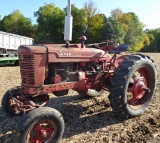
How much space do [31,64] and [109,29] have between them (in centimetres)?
3390

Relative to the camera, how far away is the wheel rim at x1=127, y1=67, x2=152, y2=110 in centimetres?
524

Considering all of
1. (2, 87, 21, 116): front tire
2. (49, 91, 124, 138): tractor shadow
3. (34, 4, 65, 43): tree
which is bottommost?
(49, 91, 124, 138): tractor shadow

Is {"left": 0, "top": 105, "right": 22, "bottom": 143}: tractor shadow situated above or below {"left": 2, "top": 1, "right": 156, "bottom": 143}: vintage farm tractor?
below

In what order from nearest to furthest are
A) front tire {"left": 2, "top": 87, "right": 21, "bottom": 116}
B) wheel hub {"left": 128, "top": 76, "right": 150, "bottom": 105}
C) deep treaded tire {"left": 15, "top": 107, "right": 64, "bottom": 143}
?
1. deep treaded tire {"left": 15, "top": 107, "right": 64, "bottom": 143}
2. front tire {"left": 2, "top": 87, "right": 21, "bottom": 116}
3. wheel hub {"left": 128, "top": 76, "right": 150, "bottom": 105}

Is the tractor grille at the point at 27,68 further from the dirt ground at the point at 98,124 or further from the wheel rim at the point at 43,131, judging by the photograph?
the dirt ground at the point at 98,124

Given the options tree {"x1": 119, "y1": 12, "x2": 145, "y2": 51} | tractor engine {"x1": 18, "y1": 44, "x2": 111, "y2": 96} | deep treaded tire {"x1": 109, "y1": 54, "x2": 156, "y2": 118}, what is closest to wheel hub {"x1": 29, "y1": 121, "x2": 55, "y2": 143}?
tractor engine {"x1": 18, "y1": 44, "x2": 111, "y2": 96}

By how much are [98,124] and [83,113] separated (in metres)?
0.64

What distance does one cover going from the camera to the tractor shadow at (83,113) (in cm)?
463

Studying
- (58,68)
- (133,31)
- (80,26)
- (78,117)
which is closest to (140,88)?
(78,117)

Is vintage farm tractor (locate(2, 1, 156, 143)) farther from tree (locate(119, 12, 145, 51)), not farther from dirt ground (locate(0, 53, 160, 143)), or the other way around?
tree (locate(119, 12, 145, 51))

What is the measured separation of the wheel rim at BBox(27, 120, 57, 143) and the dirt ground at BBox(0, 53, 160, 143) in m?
0.33

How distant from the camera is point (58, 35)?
38.3 metres

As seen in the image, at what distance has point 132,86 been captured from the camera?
5.27 metres

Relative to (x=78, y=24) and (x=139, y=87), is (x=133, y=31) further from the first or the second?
(x=139, y=87)
